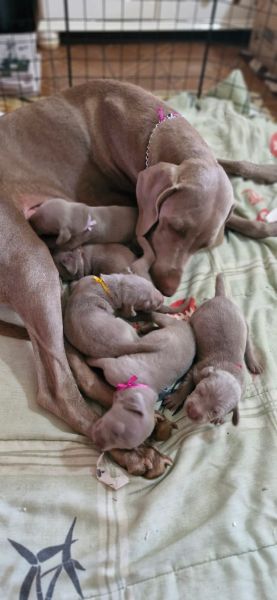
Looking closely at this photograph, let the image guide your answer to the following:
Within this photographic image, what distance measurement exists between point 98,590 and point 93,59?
4.75 m

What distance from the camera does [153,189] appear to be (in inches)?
73.9

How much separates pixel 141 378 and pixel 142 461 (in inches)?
9.5

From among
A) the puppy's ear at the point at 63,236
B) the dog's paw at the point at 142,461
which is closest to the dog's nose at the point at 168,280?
the puppy's ear at the point at 63,236

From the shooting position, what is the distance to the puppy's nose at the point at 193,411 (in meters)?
1.48

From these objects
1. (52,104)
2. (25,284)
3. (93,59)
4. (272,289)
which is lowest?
(93,59)

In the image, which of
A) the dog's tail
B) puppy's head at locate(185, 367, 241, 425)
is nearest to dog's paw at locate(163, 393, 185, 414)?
puppy's head at locate(185, 367, 241, 425)

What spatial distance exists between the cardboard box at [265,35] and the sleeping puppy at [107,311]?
3.54 m

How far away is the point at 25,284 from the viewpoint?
1.73 meters

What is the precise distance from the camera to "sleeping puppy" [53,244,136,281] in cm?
197

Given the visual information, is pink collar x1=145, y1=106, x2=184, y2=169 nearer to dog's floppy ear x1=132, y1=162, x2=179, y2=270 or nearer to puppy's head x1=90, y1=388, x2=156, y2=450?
dog's floppy ear x1=132, y1=162, x2=179, y2=270

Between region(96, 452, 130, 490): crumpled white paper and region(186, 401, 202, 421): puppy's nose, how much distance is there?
0.26 m

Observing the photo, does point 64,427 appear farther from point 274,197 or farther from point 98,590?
point 274,197

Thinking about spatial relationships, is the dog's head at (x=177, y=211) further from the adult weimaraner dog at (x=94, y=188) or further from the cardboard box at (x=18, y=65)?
the cardboard box at (x=18, y=65)

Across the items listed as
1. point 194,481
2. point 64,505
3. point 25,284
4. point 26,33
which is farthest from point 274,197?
point 26,33
